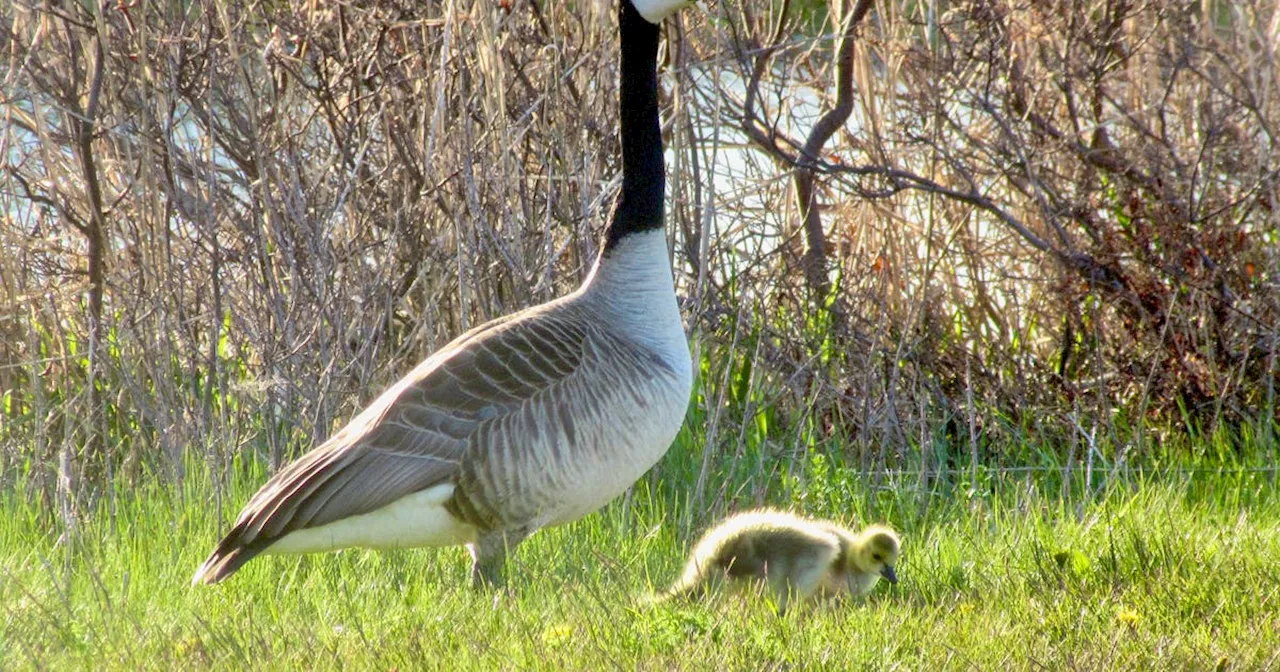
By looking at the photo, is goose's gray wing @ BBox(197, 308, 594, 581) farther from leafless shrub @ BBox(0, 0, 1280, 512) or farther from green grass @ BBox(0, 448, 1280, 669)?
leafless shrub @ BBox(0, 0, 1280, 512)

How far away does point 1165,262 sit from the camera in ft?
20.9

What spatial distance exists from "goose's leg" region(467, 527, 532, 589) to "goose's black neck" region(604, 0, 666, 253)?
99 cm

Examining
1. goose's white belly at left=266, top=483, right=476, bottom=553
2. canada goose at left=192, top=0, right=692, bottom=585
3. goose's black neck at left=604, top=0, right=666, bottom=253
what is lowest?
goose's white belly at left=266, top=483, right=476, bottom=553

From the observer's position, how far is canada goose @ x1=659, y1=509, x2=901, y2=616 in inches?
170

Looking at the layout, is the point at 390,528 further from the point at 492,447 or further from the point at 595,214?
the point at 595,214

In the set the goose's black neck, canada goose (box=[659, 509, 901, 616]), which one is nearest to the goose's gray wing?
the goose's black neck

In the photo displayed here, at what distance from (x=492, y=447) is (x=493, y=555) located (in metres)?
0.36

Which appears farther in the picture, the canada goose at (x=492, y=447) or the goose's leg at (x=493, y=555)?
the goose's leg at (x=493, y=555)

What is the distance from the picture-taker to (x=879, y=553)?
4223 millimetres

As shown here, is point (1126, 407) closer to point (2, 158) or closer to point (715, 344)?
point (715, 344)

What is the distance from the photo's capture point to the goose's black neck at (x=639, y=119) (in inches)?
193

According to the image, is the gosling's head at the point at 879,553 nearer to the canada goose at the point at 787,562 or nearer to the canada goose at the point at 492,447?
the canada goose at the point at 787,562

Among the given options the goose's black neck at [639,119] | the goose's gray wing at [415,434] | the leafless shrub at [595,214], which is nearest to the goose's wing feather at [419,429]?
the goose's gray wing at [415,434]

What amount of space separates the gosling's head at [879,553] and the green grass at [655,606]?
100 mm
